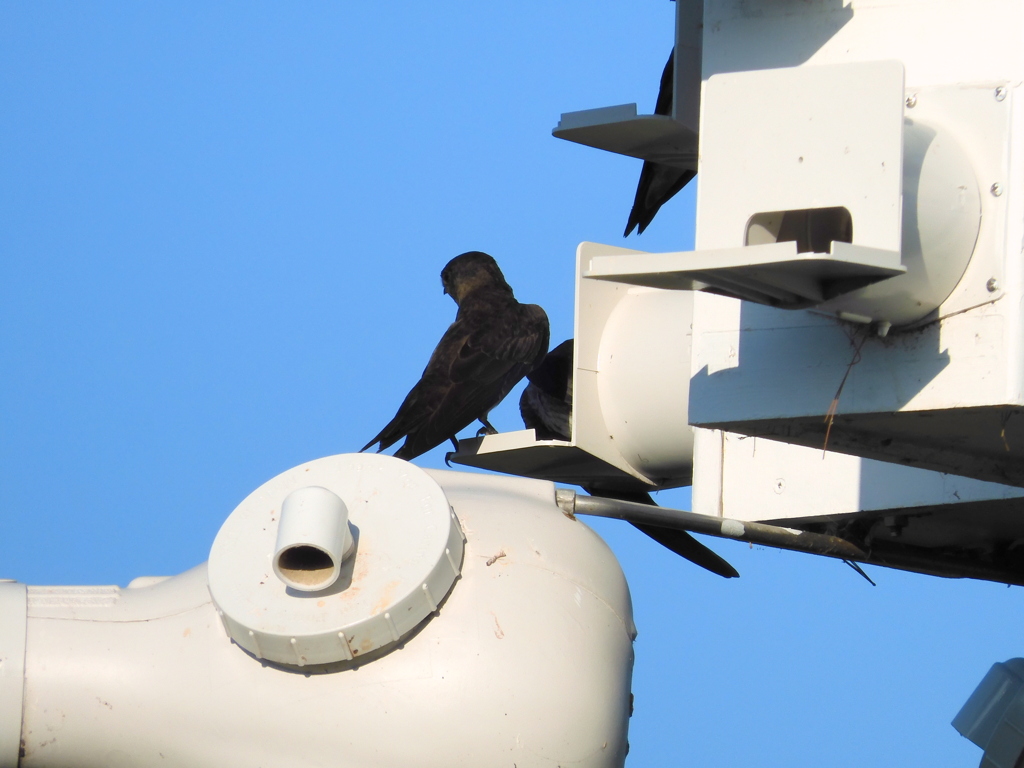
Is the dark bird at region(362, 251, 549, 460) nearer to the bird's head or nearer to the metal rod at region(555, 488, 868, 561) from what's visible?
the bird's head

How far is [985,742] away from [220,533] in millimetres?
1413

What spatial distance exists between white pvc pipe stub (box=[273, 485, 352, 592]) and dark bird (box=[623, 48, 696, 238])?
2.88 m

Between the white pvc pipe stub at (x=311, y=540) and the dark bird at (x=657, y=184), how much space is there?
2.88 meters

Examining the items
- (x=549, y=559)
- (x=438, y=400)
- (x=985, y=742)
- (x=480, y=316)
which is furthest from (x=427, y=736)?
(x=480, y=316)

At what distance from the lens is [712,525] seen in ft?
7.52

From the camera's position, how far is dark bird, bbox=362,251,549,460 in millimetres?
4895

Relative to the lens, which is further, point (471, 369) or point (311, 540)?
point (471, 369)

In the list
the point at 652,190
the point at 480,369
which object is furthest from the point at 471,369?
the point at 652,190

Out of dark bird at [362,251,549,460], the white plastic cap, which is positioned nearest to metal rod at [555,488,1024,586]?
the white plastic cap

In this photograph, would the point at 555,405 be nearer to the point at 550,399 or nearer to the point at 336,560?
the point at 550,399

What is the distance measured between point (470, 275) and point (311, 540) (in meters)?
4.06

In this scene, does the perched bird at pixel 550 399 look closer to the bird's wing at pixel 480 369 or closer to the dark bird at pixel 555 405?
the dark bird at pixel 555 405

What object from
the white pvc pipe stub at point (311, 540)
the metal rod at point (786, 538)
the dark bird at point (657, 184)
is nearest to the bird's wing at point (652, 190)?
the dark bird at point (657, 184)

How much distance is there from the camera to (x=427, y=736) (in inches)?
68.0
